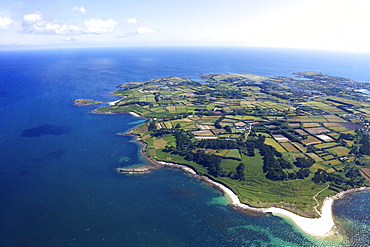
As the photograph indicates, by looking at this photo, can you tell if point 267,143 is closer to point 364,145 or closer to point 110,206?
point 364,145

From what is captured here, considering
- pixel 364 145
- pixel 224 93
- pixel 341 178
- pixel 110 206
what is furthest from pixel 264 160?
pixel 224 93

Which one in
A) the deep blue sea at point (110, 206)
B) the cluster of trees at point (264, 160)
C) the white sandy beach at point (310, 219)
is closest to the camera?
the deep blue sea at point (110, 206)

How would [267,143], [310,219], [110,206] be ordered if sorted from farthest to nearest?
1. [267,143]
2. [110,206]
3. [310,219]

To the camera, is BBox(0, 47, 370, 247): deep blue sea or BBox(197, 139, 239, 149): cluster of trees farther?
BBox(197, 139, 239, 149): cluster of trees

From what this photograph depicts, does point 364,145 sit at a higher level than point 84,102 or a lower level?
lower

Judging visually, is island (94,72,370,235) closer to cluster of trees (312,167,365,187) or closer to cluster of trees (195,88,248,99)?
cluster of trees (312,167,365,187)

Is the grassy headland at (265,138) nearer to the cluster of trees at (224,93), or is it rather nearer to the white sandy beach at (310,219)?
the cluster of trees at (224,93)

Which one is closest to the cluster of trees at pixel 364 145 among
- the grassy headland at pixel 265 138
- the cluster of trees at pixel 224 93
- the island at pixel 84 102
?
the grassy headland at pixel 265 138

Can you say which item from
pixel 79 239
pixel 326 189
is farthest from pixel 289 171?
pixel 79 239

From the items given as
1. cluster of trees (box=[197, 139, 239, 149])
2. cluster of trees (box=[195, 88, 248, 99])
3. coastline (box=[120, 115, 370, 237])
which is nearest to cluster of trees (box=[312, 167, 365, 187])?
coastline (box=[120, 115, 370, 237])
